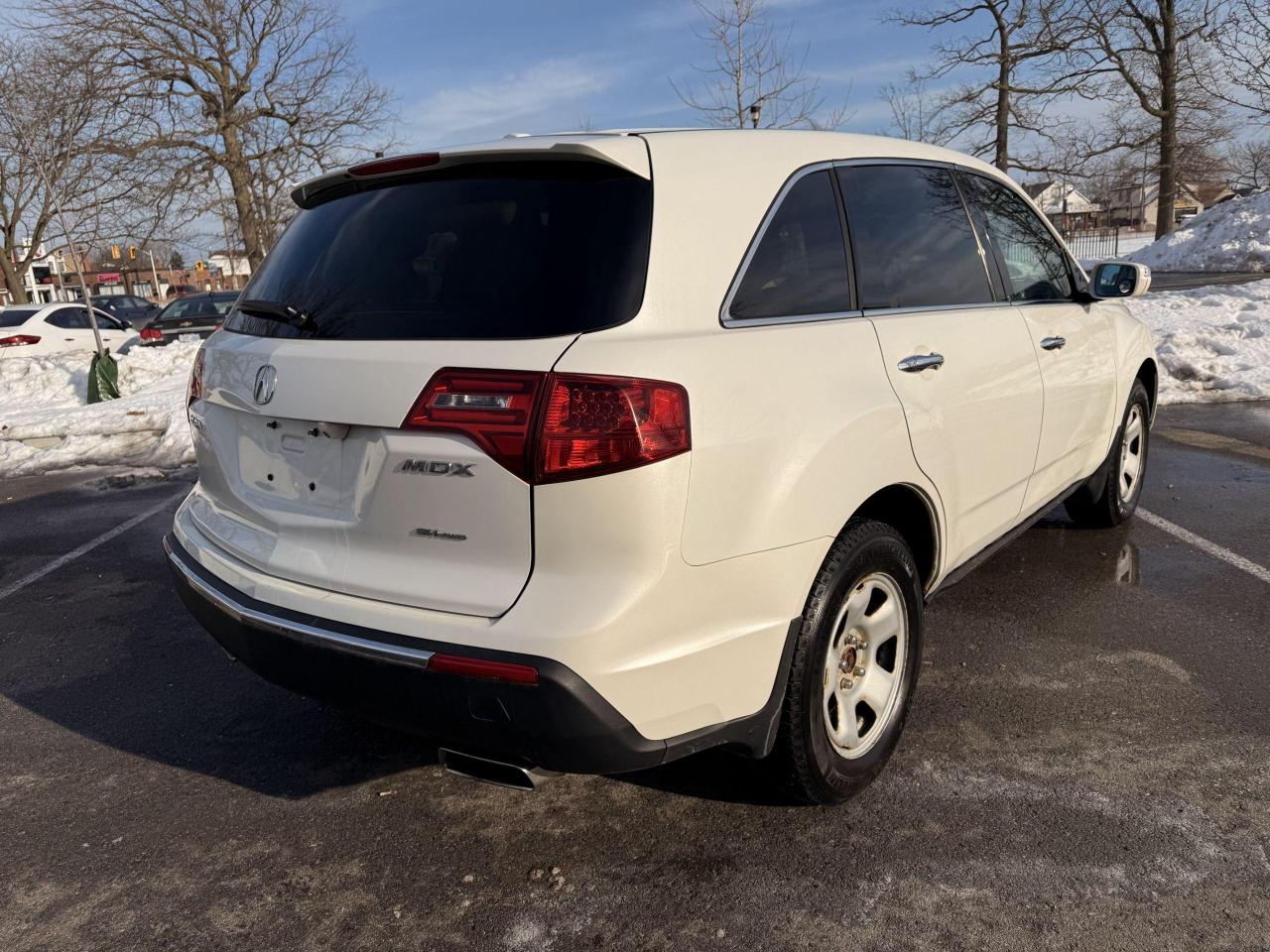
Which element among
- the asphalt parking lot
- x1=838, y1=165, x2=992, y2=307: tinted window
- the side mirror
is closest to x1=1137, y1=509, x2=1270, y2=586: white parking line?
the asphalt parking lot

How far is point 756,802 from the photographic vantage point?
288 cm

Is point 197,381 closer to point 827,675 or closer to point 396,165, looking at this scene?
point 396,165

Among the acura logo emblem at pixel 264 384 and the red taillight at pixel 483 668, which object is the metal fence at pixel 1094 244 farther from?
the red taillight at pixel 483 668

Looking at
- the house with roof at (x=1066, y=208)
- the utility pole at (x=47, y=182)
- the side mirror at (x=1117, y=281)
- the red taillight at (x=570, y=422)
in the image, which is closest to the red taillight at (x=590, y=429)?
the red taillight at (x=570, y=422)

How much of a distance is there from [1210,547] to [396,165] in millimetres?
4445

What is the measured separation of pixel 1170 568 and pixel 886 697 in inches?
100

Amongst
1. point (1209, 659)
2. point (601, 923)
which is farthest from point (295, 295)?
point (1209, 659)

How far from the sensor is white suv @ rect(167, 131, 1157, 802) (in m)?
2.09

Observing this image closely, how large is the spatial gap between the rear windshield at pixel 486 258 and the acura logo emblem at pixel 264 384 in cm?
13

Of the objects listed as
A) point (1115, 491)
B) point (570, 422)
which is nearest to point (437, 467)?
point (570, 422)

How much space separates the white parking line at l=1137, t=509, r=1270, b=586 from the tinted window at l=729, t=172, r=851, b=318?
9.97 feet

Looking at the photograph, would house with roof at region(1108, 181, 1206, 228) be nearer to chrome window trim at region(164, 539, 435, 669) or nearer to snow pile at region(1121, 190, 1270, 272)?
snow pile at region(1121, 190, 1270, 272)

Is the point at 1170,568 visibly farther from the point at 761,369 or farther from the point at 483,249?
the point at 483,249

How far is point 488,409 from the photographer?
2117mm
